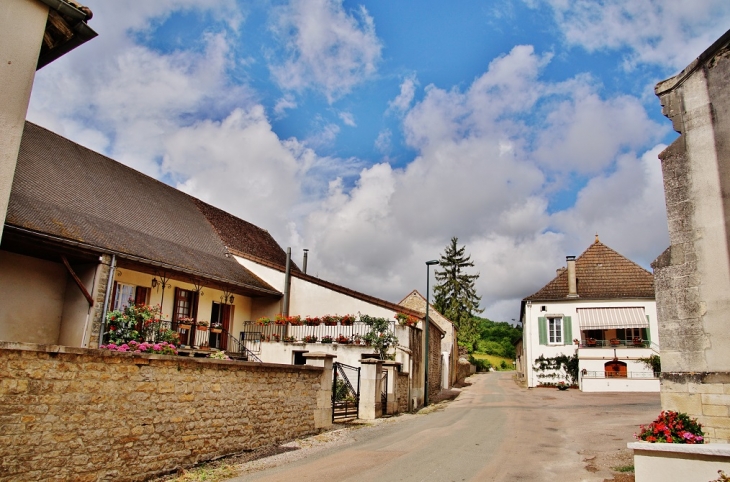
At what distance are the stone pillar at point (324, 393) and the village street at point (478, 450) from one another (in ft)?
2.57

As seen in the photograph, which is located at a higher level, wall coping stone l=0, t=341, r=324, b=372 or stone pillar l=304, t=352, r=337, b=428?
wall coping stone l=0, t=341, r=324, b=372

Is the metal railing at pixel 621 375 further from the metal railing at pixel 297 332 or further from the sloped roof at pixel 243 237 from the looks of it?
the sloped roof at pixel 243 237

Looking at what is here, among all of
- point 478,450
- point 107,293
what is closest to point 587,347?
point 478,450

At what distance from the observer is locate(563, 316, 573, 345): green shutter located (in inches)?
1146

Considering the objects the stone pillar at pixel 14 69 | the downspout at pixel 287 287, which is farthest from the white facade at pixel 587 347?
the stone pillar at pixel 14 69

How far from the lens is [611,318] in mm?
28297

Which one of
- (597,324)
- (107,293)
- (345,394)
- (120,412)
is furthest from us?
(597,324)

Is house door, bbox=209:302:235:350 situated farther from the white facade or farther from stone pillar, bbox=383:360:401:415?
the white facade

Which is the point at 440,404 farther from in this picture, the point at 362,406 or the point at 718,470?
the point at 718,470

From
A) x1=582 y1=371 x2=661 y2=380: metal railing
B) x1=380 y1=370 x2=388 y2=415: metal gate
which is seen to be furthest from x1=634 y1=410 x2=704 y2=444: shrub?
x1=582 y1=371 x2=661 y2=380: metal railing

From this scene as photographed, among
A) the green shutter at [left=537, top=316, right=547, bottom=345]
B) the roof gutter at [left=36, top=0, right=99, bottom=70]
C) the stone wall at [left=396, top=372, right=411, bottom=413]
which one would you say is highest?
the roof gutter at [left=36, top=0, right=99, bottom=70]

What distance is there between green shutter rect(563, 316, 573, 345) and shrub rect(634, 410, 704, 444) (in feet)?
72.9

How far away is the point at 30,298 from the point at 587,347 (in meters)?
24.8

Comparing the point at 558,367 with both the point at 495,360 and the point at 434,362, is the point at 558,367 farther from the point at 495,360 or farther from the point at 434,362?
the point at 495,360
